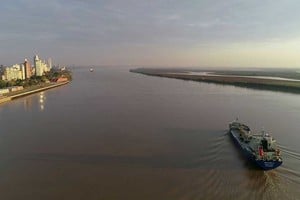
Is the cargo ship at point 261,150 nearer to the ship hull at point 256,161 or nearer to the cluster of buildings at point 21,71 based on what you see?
the ship hull at point 256,161

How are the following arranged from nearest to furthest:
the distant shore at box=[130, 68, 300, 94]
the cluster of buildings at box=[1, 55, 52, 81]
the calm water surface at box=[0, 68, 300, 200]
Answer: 1. the calm water surface at box=[0, 68, 300, 200]
2. the distant shore at box=[130, 68, 300, 94]
3. the cluster of buildings at box=[1, 55, 52, 81]

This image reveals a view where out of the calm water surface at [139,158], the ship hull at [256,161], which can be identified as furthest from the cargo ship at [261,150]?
the calm water surface at [139,158]

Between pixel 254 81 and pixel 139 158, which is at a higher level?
pixel 254 81

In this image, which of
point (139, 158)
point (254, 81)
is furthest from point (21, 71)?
point (139, 158)

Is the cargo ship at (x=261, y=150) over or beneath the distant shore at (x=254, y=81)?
beneath

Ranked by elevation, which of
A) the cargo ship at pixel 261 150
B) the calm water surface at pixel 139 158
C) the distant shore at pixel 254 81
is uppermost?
the distant shore at pixel 254 81

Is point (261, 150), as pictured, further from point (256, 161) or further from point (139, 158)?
point (139, 158)

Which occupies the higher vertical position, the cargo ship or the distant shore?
the distant shore

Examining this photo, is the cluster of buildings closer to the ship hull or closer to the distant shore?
the distant shore

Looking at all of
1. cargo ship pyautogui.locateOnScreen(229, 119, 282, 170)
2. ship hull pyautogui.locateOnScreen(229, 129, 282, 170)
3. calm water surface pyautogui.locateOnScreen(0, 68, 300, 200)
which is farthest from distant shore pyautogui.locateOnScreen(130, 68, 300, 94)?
ship hull pyautogui.locateOnScreen(229, 129, 282, 170)

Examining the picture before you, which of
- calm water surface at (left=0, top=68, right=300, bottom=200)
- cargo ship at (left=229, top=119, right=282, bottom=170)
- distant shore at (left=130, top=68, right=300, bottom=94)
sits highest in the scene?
distant shore at (left=130, top=68, right=300, bottom=94)

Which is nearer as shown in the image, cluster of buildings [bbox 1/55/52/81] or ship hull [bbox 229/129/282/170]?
ship hull [bbox 229/129/282/170]
